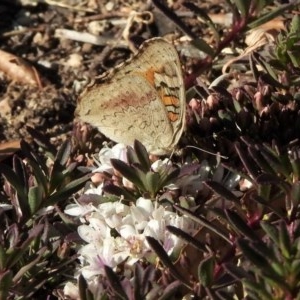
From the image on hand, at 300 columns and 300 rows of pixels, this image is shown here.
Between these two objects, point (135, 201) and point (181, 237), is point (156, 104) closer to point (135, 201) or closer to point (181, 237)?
point (135, 201)

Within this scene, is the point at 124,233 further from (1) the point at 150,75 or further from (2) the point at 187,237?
(1) the point at 150,75

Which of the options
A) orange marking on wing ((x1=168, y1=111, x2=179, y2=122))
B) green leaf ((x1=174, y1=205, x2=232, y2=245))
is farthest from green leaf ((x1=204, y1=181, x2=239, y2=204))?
orange marking on wing ((x1=168, y1=111, x2=179, y2=122))

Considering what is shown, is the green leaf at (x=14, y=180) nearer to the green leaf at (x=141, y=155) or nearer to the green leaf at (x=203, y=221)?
the green leaf at (x=141, y=155)

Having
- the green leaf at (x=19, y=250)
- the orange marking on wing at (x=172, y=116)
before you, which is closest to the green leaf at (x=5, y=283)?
the green leaf at (x=19, y=250)

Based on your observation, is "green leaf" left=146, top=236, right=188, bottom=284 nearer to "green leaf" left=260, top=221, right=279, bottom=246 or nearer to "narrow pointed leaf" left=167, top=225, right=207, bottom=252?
"narrow pointed leaf" left=167, top=225, right=207, bottom=252

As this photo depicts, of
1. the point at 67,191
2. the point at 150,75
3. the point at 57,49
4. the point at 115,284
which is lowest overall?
the point at 57,49

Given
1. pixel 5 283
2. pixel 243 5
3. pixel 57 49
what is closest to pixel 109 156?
pixel 5 283

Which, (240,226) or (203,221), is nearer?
(240,226)

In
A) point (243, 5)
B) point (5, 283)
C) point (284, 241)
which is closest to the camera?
point (284, 241)

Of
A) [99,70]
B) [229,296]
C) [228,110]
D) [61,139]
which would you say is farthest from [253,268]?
[99,70]
